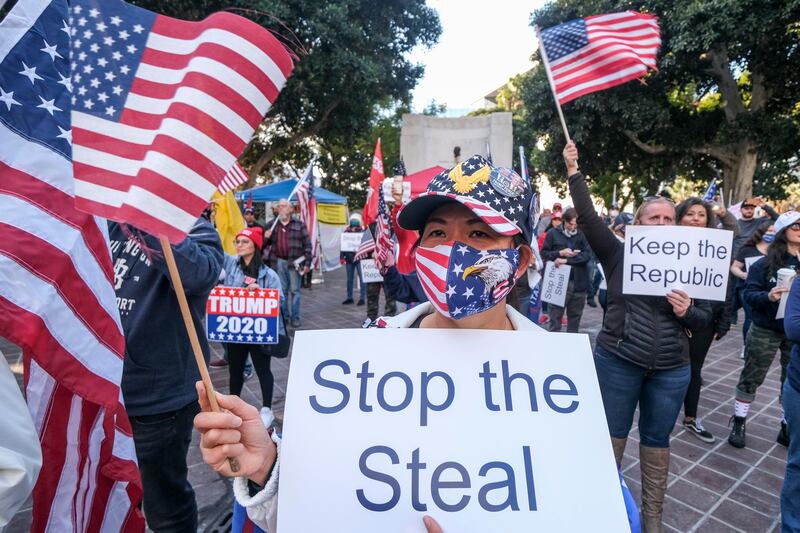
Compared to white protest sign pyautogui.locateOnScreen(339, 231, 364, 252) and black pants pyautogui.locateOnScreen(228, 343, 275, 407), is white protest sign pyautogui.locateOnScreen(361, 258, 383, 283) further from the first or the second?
black pants pyautogui.locateOnScreen(228, 343, 275, 407)

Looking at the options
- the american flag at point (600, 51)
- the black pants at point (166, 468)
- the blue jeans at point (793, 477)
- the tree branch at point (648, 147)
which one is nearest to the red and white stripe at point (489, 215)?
the black pants at point (166, 468)

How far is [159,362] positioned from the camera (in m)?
2.15

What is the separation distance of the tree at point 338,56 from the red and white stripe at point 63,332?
967cm

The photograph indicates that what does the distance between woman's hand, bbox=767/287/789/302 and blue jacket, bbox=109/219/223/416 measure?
411cm

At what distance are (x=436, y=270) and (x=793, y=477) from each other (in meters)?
2.37

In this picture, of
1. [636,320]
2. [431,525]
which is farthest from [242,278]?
[431,525]

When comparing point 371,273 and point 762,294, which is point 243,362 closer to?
point 371,273

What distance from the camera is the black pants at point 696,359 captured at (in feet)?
12.6

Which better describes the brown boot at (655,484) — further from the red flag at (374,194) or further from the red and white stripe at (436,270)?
the red flag at (374,194)

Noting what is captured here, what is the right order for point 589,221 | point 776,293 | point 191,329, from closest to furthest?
point 191,329, point 589,221, point 776,293

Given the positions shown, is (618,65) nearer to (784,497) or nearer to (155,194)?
(784,497)

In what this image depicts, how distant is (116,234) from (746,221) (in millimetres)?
9265

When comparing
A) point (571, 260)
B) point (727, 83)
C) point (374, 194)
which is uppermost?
point (727, 83)

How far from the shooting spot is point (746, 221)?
7.68 m
